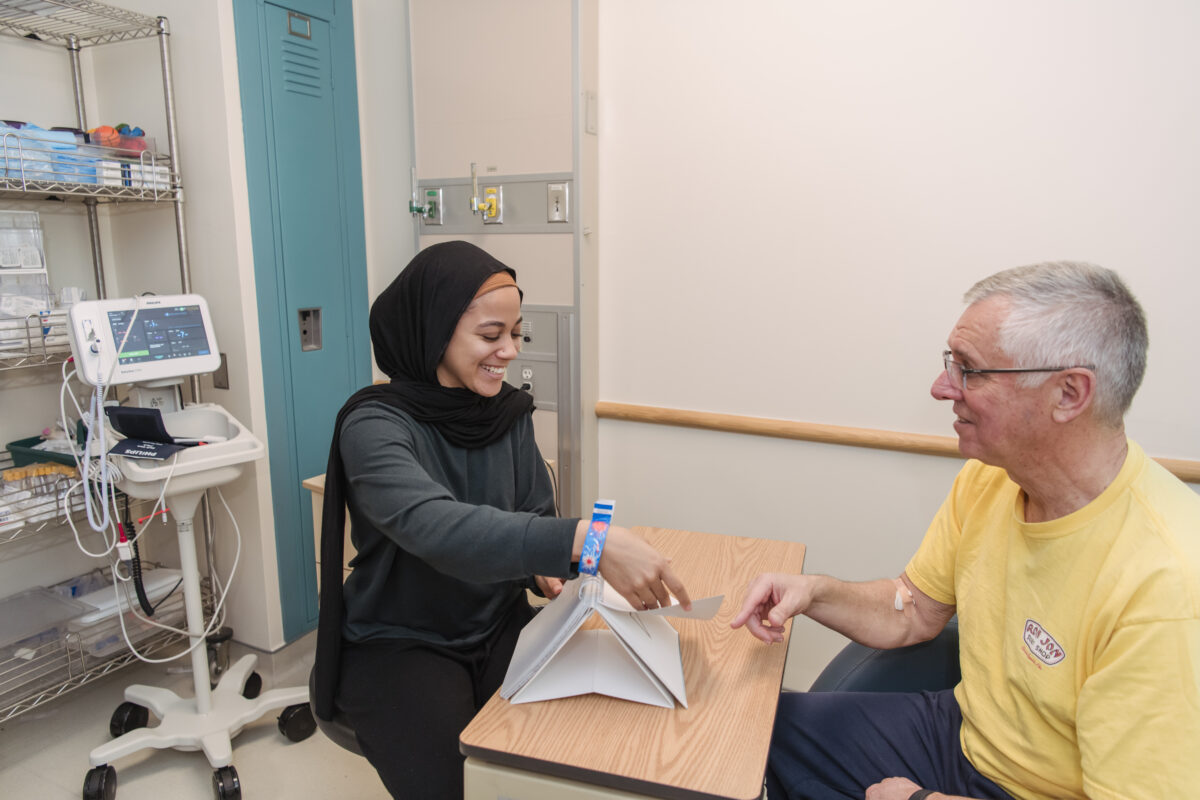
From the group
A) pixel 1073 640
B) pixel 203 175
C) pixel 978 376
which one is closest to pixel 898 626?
pixel 1073 640

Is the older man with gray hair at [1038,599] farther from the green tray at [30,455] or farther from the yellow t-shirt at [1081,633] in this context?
the green tray at [30,455]

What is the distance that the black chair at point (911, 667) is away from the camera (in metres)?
1.51

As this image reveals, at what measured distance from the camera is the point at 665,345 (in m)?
2.57

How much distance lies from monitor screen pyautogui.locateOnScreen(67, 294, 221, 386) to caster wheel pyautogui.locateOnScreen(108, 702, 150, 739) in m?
1.01

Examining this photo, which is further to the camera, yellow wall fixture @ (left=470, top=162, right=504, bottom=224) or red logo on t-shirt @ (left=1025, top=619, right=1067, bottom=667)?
yellow wall fixture @ (left=470, top=162, right=504, bottom=224)

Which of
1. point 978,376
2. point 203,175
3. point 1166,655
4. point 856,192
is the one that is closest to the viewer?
point 1166,655

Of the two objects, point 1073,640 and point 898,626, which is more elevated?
point 1073,640

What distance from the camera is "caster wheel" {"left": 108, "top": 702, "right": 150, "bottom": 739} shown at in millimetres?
2308

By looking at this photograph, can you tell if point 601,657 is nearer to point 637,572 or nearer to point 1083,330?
point 637,572

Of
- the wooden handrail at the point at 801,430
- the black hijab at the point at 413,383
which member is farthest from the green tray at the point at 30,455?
the wooden handrail at the point at 801,430

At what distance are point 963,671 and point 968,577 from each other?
0.53 feet

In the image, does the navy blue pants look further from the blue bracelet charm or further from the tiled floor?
the tiled floor

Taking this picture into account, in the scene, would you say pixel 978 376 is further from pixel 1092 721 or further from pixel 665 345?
pixel 665 345

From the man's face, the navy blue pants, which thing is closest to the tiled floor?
the navy blue pants
